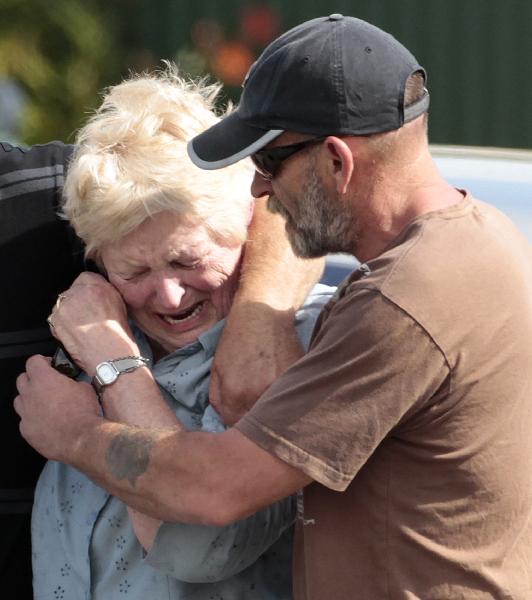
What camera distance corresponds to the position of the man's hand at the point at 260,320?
8.00 feet

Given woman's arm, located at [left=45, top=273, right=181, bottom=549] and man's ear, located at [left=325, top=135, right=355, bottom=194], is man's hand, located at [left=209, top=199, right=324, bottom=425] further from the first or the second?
man's ear, located at [left=325, top=135, right=355, bottom=194]

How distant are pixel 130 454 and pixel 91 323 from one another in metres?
0.49

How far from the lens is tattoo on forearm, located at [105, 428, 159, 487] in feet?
7.20

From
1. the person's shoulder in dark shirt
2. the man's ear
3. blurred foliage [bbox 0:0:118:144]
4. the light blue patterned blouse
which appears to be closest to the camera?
the man's ear

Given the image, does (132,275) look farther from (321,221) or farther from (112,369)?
(321,221)

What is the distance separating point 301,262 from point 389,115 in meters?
0.60

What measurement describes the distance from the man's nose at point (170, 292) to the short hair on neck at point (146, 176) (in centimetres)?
12

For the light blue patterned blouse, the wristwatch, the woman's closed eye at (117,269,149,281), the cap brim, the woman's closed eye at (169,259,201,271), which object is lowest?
the light blue patterned blouse

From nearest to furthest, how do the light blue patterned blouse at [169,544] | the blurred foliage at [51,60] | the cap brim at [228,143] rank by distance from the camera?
1. the cap brim at [228,143]
2. the light blue patterned blouse at [169,544]
3. the blurred foliage at [51,60]

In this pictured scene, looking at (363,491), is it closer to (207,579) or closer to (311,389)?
(311,389)

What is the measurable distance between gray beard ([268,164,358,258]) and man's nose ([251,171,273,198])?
4.7 inches

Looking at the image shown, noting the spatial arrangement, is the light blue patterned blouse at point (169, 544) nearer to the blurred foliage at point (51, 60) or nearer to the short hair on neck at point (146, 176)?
the short hair on neck at point (146, 176)

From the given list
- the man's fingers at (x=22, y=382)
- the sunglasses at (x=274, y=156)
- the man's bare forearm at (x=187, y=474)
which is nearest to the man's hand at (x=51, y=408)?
the man's fingers at (x=22, y=382)

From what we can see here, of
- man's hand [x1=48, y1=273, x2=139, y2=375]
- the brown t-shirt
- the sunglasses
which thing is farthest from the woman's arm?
the sunglasses
